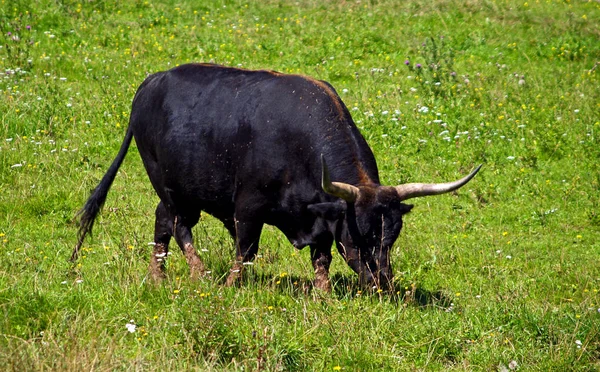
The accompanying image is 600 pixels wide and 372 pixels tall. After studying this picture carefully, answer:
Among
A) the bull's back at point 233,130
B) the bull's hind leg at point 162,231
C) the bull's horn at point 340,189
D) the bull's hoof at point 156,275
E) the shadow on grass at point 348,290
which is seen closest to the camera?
the bull's horn at point 340,189

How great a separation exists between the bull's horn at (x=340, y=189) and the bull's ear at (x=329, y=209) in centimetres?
8

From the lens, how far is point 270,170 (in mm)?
7578

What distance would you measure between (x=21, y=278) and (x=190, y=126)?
6.78ft

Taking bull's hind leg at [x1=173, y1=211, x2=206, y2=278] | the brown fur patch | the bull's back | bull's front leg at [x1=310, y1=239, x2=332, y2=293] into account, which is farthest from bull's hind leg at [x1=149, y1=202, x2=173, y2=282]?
the brown fur patch

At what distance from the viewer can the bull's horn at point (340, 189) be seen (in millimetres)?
6867

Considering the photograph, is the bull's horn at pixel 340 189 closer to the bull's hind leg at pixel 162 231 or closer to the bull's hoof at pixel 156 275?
the bull's hoof at pixel 156 275

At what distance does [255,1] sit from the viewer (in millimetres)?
18062

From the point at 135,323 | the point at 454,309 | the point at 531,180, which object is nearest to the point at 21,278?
the point at 135,323

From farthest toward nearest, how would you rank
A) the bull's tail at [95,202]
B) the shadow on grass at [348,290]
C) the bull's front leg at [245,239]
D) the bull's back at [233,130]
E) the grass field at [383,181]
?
the bull's tail at [95,202], the bull's front leg at [245,239], the bull's back at [233,130], the shadow on grass at [348,290], the grass field at [383,181]

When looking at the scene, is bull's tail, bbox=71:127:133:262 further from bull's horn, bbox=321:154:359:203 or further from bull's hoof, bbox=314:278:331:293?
bull's horn, bbox=321:154:359:203

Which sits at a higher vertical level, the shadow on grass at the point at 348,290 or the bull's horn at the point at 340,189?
the bull's horn at the point at 340,189

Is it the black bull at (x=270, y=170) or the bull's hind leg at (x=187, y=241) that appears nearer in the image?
the black bull at (x=270, y=170)

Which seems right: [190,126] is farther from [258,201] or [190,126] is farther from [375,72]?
[375,72]

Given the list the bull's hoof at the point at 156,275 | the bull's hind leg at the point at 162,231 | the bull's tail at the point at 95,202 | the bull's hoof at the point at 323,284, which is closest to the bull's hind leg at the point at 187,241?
the bull's hind leg at the point at 162,231
